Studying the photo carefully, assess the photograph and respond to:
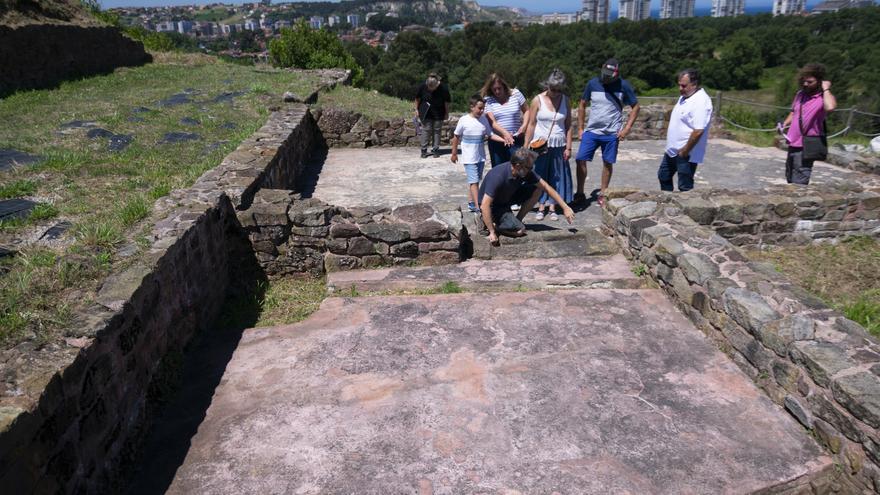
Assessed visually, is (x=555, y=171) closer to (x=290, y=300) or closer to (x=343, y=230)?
(x=343, y=230)

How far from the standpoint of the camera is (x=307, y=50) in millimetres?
28188

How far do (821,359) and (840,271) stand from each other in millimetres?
3249

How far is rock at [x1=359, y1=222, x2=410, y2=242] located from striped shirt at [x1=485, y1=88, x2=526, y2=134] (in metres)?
2.21

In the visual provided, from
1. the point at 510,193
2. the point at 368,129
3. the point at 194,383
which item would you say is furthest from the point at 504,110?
the point at 368,129

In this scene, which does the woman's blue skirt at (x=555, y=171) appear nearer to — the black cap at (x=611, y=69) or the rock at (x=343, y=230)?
the black cap at (x=611, y=69)

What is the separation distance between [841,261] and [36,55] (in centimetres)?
1476

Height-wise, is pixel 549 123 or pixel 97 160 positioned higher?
pixel 549 123

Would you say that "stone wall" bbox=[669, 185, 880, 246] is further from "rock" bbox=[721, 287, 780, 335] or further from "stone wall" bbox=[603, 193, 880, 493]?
"rock" bbox=[721, 287, 780, 335]

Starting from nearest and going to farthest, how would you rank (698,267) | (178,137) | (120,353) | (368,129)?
(120,353)
(698,267)
(178,137)
(368,129)

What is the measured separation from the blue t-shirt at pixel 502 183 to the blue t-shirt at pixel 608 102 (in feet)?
5.08

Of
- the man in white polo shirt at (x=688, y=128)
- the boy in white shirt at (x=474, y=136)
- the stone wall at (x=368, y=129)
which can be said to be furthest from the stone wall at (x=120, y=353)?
the stone wall at (x=368, y=129)

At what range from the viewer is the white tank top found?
22.3 feet

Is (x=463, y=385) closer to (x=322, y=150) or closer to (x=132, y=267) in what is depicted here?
(x=132, y=267)

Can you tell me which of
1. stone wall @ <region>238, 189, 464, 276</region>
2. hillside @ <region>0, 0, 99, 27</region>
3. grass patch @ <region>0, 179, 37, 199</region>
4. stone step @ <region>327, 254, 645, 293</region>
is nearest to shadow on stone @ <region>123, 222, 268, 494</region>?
stone wall @ <region>238, 189, 464, 276</region>
